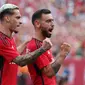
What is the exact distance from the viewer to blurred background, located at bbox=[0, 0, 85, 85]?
14.0 metres

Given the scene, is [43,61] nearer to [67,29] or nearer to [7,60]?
[7,60]

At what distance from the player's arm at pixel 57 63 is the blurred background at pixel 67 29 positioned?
6.24 meters

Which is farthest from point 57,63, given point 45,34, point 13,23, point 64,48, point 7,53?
point 13,23

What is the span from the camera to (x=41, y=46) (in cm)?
690

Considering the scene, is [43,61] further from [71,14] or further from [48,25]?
[71,14]

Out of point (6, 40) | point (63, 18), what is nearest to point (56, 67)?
point (6, 40)

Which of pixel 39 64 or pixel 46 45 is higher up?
pixel 46 45

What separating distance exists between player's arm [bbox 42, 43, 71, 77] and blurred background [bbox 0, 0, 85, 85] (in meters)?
6.24

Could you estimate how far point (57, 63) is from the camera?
6.88m

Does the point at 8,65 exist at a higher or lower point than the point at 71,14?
higher

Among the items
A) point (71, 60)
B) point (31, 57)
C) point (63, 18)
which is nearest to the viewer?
point (31, 57)

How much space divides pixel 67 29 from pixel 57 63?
10103 millimetres

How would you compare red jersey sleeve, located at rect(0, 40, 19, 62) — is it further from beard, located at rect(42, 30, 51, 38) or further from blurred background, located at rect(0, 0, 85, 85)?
blurred background, located at rect(0, 0, 85, 85)

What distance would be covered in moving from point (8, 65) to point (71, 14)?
35.0 feet
